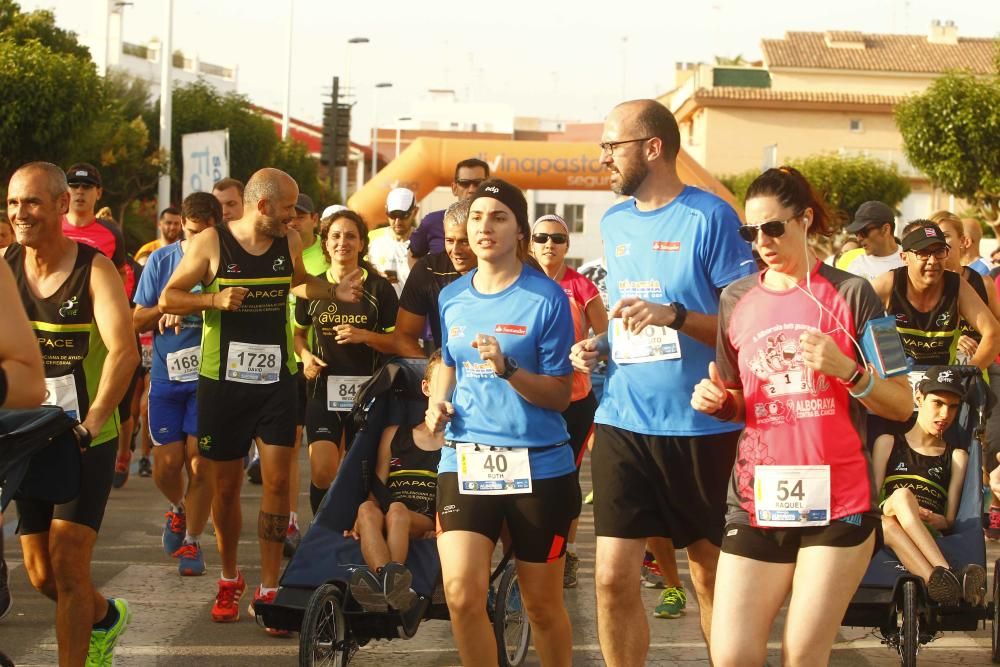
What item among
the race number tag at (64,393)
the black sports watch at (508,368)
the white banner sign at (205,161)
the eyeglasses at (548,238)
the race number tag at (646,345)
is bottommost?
the race number tag at (64,393)

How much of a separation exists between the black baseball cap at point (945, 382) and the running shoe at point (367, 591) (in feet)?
9.13

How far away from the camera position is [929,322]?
824 cm

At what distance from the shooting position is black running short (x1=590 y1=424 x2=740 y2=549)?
536 centimetres

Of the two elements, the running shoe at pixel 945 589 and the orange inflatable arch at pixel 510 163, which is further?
the orange inflatable arch at pixel 510 163

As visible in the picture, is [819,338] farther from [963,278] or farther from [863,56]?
[863,56]

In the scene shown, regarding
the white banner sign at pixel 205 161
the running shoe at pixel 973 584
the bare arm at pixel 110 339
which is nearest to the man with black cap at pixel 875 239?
the running shoe at pixel 973 584

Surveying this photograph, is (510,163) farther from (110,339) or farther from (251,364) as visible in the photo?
(110,339)

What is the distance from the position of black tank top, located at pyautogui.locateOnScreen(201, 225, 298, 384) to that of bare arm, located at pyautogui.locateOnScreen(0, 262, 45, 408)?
358 centimetres

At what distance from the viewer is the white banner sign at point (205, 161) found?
2659cm

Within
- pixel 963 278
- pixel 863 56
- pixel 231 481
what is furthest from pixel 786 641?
pixel 863 56

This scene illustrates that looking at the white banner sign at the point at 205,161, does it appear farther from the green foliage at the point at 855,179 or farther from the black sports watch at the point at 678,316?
the green foliage at the point at 855,179

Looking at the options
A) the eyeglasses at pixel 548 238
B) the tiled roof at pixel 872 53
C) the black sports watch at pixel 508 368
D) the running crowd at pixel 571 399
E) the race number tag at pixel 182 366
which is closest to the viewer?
the running crowd at pixel 571 399

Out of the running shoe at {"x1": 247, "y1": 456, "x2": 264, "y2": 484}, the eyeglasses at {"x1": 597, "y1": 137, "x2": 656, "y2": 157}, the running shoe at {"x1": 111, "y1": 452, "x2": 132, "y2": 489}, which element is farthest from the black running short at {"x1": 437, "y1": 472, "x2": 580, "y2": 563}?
the running shoe at {"x1": 111, "y1": 452, "x2": 132, "y2": 489}

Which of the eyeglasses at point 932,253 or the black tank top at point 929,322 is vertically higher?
the eyeglasses at point 932,253
